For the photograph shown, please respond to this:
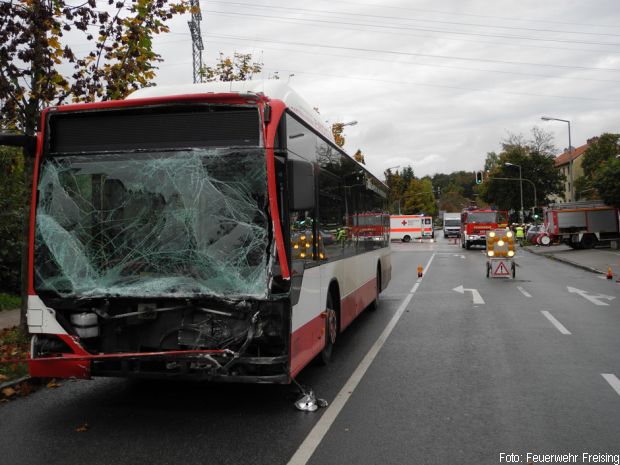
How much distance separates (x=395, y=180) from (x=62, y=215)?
118553mm

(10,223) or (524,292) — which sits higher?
(10,223)

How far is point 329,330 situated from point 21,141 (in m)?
4.03

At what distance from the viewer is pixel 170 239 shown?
219 inches

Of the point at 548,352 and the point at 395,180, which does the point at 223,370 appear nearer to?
the point at 548,352

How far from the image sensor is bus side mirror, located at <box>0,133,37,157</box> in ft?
18.6

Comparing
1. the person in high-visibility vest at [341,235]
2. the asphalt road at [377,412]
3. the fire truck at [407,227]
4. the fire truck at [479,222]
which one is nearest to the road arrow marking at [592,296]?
the asphalt road at [377,412]

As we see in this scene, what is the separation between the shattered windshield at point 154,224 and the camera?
214 inches

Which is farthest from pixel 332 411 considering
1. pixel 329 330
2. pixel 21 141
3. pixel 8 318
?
pixel 8 318

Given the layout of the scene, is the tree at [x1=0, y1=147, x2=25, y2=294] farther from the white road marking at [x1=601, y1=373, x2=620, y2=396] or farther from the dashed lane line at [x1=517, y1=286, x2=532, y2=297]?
the white road marking at [x1=601, y1=373, x2=620, y2=396]

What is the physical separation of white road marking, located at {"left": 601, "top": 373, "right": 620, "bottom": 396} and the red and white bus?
3.36 m

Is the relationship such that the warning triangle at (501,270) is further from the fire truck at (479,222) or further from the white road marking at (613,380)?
the fire truck at (479,222)

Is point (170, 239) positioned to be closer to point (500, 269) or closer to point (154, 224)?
point (154, 224)

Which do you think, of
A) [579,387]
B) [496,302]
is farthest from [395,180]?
[579,387]

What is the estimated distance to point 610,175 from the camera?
1561 inches
